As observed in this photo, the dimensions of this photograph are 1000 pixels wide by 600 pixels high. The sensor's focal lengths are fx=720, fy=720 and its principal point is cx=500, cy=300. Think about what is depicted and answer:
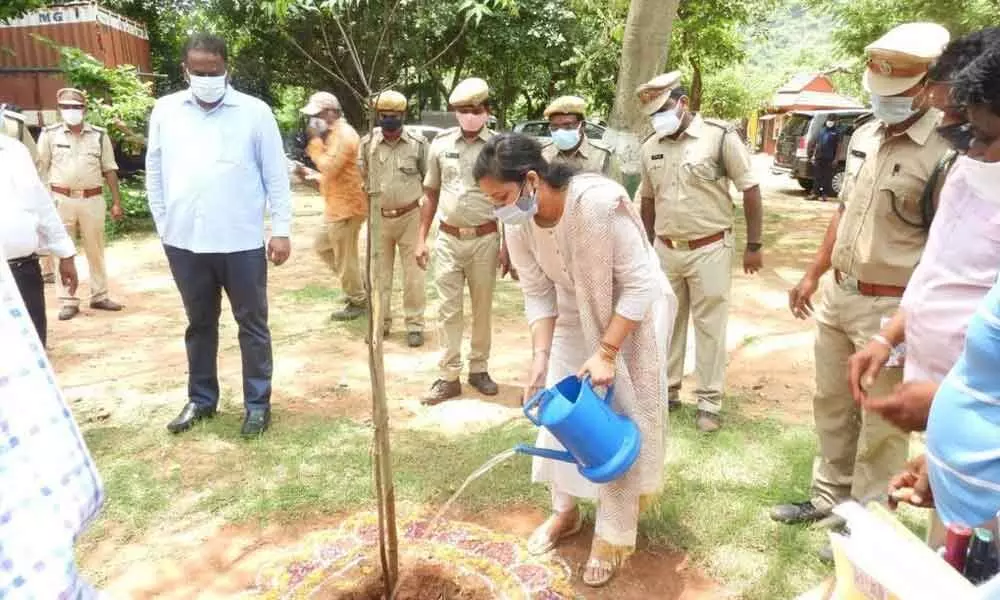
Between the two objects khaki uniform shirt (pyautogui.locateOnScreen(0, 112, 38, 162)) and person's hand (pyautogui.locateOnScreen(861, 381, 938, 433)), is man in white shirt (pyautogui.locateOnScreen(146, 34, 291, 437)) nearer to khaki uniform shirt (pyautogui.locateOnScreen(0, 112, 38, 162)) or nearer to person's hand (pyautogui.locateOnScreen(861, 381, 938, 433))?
person's hand (pyautogui.locateOnScreen(861, 381, 938, 433))

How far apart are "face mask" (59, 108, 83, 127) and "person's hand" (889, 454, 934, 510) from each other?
6981 mm

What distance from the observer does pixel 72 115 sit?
6430 mm

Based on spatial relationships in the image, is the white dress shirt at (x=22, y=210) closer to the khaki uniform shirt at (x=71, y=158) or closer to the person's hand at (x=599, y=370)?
the person's hand at (x=599, y=370)

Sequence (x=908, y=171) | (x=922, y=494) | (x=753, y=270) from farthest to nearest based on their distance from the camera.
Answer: (x=753, y=270)
(x=908, y=171)
(x=922, y=494)

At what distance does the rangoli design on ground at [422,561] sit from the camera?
2643 millimetres

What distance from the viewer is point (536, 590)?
264 centimetres

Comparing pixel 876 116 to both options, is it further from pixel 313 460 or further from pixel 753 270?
pixel 313 460

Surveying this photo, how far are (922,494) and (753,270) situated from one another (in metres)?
2.46

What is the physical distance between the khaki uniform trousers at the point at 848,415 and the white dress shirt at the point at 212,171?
264cm

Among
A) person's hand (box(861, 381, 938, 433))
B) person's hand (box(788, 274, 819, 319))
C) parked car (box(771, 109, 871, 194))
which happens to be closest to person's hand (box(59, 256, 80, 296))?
person's hand (box(788, 274, 819, 319))

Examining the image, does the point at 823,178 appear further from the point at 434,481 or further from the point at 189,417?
the point at 189,417

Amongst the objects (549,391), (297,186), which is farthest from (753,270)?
(297,186)

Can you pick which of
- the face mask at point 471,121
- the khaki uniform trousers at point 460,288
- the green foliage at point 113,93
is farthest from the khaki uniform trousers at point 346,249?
the green foliage at point 113,93

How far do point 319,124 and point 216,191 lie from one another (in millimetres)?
2328
